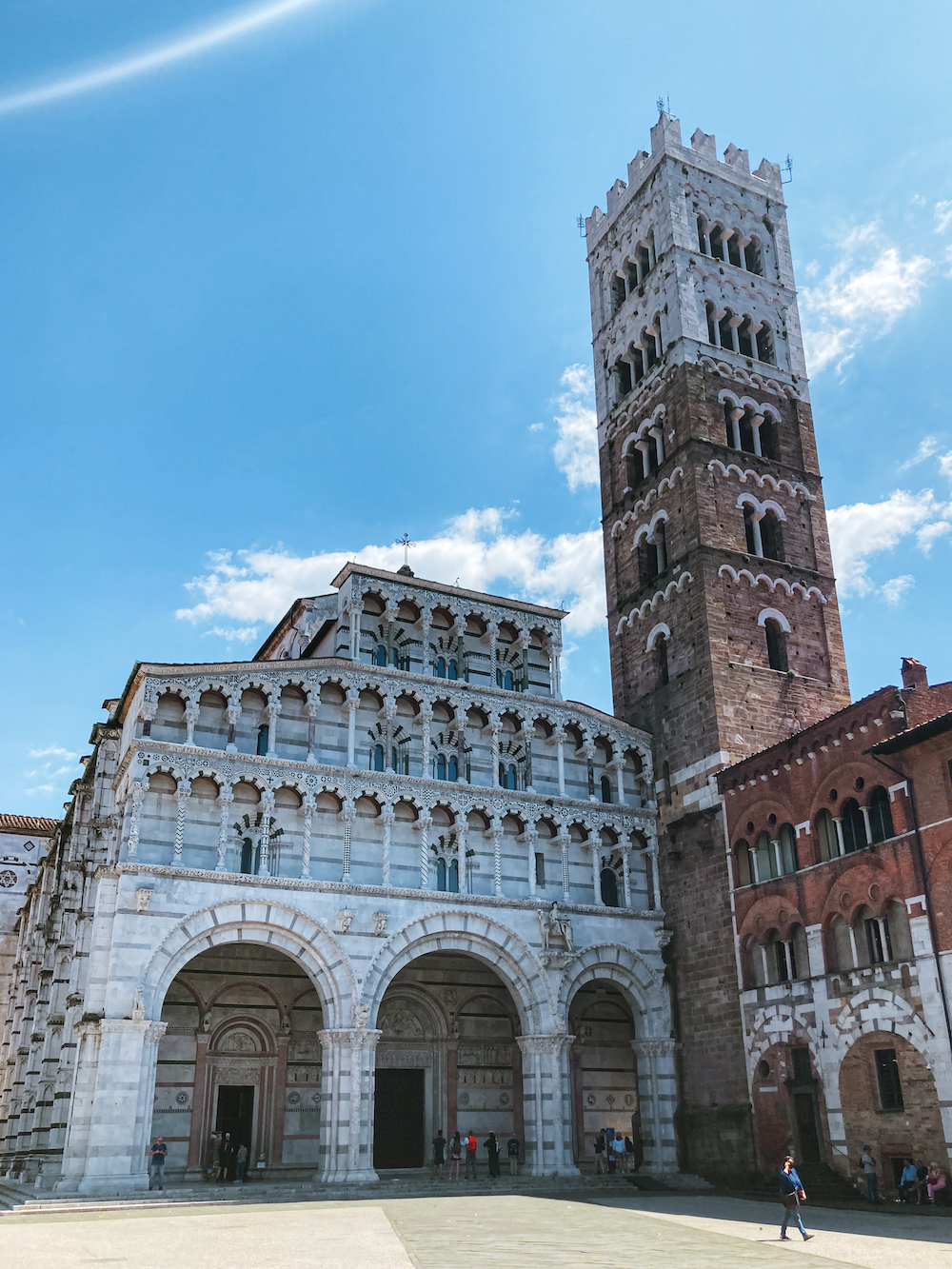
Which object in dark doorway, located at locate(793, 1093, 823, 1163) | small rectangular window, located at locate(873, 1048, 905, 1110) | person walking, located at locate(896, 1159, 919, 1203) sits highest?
small rectangular window, located at locate(873, 1048, 905, 1110)

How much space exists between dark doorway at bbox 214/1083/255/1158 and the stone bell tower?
12049mm

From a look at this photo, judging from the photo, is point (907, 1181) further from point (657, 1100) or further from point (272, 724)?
point (272, 724)

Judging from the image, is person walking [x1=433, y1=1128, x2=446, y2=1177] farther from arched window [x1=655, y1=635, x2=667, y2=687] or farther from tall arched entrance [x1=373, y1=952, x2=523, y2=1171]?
arched window [x1=655, y1=635, x2=667, y2=687]

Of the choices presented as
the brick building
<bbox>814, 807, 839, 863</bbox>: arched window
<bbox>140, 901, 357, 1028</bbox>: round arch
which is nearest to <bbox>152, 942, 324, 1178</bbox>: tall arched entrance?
<bbox>140, 901, 357, 1028</bbox>: round arch

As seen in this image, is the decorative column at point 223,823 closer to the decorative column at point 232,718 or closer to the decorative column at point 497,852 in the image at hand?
the decorative column at point 232,718

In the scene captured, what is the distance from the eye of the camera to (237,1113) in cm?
3028

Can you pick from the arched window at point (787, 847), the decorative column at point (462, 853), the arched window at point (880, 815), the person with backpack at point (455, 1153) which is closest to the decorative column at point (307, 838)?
the decorative column at point (462, 853)

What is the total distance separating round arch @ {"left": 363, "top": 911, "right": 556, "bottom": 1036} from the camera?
29531 mm

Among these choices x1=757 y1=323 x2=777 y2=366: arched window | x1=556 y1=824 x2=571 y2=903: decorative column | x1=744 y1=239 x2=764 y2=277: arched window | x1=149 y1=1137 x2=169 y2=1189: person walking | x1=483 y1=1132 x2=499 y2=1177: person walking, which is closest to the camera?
x1=149 y1=1137 x2=169 y2=1189: person walking

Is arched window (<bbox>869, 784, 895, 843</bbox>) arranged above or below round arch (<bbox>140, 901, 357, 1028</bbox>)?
above

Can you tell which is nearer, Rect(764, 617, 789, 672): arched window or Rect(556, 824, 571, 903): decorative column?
Rect(556, 824, 571, 903): decorative column

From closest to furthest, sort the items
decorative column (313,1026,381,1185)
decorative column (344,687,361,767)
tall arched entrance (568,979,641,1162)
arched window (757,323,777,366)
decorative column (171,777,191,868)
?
decorative column (313,1026,381,1185), decorative column (171,777,191,868), decorative column (344,687,361,767), tall arched entrance (568,979,641,1162), arched window (757,323,777,366)

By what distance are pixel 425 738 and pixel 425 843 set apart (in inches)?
121

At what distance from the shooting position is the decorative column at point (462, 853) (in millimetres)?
30609
